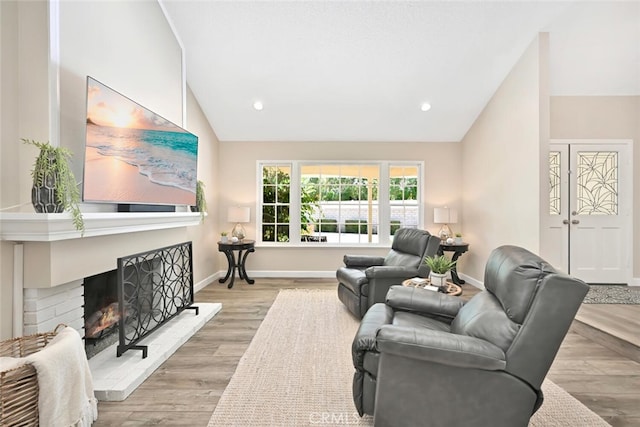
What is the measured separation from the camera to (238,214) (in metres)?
4.99

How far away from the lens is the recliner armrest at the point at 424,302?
7.02 feet

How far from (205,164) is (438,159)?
382 cm

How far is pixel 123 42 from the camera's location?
8.79 feet

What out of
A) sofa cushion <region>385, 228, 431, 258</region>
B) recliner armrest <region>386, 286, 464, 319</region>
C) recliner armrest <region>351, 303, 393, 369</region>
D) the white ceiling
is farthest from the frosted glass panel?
recliner armrest <region>351, 303, 393, 369</region>

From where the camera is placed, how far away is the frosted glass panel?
441 cm

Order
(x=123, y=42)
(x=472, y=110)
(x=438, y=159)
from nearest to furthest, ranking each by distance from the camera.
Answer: (x=123, y=42), (x=472, y=110), (x=438, y=159)

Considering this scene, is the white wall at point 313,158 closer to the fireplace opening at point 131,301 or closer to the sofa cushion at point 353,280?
the sofa cushion at point 353,280

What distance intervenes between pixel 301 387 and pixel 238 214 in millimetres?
3365

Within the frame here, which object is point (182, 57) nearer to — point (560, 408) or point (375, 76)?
point (375, 76)

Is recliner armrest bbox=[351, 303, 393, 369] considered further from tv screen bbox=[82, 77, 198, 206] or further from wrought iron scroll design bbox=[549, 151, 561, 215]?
wrought iron scroll design bbox=[549, 151, 561, 215]

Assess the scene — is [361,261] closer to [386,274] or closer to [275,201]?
[386,274]

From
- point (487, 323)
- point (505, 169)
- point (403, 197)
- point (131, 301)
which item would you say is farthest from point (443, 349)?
point (403, 197)

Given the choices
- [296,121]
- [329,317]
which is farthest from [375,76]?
[329,317]

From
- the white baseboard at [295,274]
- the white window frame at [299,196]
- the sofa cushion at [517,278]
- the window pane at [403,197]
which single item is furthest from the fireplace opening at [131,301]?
the window pane at [403,197]
